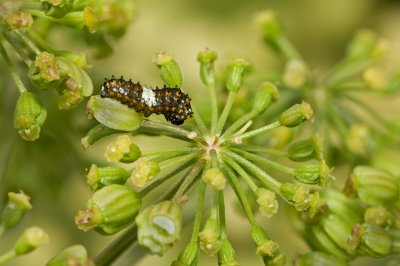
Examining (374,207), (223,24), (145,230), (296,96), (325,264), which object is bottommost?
(145,230)

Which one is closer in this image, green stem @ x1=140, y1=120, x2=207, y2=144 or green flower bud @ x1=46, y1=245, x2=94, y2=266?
green flower bud @ x1=46, y1=245, x2=94, y2=266

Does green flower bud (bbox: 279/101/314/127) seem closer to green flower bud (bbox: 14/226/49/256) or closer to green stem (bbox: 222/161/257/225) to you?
green stem (bbox: 222/161/257/225)

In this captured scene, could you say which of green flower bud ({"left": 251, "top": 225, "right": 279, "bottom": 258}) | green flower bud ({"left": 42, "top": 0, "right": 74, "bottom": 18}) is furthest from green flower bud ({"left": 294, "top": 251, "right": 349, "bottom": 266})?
green flower bud ({"left": 42, "top": 0, "right": 74, "bottom": 18})

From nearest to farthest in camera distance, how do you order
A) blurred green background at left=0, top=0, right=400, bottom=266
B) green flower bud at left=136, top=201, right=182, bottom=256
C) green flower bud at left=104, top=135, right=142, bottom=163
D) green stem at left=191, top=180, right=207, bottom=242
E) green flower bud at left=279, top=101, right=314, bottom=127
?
green flower bud at left=136, top=201, right=182, bottom=256 < green stem at left=191, top=180, right=207, bottom=242 < green flower bud at left=104, top=135, right=142, bottom=163 < green flower bud at left=279, top=101, right=314, bottom=127 < blurred green background at left=0, top=0, right=400, bottom=266

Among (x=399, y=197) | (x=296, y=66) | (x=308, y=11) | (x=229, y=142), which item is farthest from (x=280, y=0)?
(x=229, y=142)

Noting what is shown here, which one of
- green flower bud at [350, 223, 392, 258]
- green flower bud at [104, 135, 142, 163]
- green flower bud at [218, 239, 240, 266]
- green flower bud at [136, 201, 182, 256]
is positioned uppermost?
green flower bud at [350, 223, 392, 258]

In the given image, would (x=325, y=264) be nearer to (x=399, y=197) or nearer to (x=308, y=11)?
(x=399, y=197)

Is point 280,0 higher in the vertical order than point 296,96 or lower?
higher
